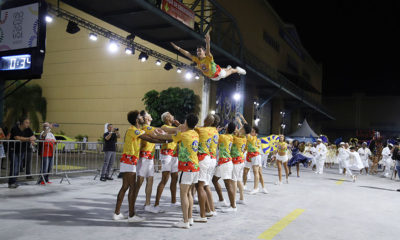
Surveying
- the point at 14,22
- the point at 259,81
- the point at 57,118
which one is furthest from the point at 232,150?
the point at 57,118

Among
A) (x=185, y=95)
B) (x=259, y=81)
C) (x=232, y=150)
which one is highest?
(x=259, y=81)

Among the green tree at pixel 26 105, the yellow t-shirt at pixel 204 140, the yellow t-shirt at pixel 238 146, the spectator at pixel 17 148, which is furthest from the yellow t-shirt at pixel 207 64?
the green tree at pixel 26 105

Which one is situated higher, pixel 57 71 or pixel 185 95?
pixel 57 71

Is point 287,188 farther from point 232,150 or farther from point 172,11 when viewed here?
point 172,11

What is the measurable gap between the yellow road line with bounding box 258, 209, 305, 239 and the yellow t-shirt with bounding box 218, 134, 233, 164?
1659 millimetres

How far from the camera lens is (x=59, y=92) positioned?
2922cm

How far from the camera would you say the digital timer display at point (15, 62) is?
29.5 feet

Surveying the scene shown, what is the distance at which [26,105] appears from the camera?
28156 mm

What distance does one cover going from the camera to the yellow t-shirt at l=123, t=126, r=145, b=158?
5.71 metres

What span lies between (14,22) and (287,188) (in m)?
9.88

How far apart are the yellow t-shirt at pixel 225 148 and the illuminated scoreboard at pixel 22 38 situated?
5.54m

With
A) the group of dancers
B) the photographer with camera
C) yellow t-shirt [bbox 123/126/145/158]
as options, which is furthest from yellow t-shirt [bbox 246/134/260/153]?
yellow t-shirt [bbox 123/126/145/158]

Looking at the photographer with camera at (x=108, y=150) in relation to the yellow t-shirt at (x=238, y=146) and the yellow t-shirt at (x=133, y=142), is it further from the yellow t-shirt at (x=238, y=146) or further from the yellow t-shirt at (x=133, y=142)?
the yellow t-shirt at (x=133, y=142)

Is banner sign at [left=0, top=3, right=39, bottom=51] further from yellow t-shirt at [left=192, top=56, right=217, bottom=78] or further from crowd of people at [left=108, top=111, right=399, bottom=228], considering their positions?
crowd of people at [left=108, top=111, right=399, bottom=228]
